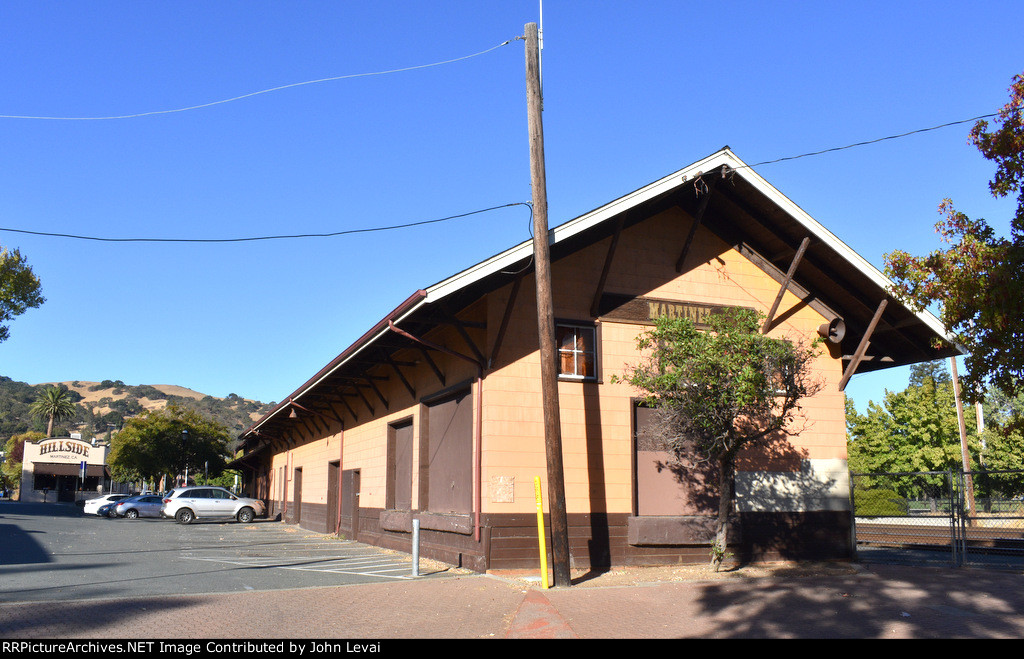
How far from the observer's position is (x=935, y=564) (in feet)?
45.7

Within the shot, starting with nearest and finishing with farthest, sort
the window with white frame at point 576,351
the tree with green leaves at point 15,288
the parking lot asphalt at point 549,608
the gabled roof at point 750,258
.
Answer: the parking lot asphalt at point 549,608 < the gabled roof at point 750,258 < the window with white frame at point 576,351 < the tree with green leaves at point 15,288

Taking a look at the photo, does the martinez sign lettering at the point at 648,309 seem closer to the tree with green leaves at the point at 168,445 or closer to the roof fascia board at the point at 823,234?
the roof fascia board at the point at 823,234

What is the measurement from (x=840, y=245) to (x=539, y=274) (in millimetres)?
6715

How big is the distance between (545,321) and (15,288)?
31.4 m

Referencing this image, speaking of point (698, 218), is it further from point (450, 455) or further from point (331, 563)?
point (331, 563)

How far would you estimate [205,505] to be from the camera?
34.1 metres

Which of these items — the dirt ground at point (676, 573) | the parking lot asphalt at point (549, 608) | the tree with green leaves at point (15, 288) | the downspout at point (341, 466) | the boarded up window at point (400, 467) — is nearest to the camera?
the parking lot asphalt at point (549, 608)

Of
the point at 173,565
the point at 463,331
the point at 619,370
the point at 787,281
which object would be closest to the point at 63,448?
the point at 173,565

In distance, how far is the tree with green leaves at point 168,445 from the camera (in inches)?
2105

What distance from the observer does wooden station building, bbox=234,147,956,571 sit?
1328 cm

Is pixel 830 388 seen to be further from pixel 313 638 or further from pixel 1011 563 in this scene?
pixel 313 638

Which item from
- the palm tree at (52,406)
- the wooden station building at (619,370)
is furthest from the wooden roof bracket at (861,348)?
the palm tree at (52,406)

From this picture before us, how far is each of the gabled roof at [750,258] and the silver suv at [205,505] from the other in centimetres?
1975

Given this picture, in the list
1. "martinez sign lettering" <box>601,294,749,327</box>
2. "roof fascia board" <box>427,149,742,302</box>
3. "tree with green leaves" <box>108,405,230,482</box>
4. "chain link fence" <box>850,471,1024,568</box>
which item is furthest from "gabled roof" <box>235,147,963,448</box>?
"tree with green leaves" <box>108,405,230,482</box>
